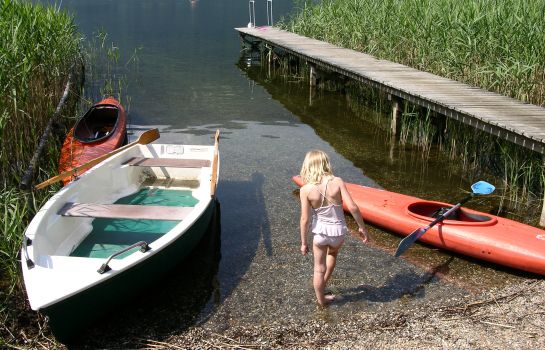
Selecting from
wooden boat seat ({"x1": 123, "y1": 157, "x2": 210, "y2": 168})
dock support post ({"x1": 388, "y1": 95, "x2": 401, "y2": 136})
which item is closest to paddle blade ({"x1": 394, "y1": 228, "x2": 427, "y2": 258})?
wooden boat seat ({"x1": 123, "y1": 157, "x2": 210, "y2": 168})

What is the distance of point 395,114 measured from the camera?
10750 millimetres

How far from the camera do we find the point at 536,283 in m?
5.46

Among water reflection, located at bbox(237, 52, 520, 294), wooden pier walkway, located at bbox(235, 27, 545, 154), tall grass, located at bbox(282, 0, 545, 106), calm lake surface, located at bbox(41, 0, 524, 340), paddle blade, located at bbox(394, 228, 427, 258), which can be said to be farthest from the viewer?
tall grass, located at bbox(282, 0, 545, 106)

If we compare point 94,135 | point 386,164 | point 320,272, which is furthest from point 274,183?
point 320,272

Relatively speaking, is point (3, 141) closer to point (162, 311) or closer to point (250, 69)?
point (162, 311)

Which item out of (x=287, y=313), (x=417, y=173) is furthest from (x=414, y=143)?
(x=287, y=313)

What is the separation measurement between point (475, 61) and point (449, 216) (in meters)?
4.97

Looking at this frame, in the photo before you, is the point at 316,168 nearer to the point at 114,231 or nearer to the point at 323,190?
the point at 323,190

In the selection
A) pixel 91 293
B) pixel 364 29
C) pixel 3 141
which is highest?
pixel 364 29

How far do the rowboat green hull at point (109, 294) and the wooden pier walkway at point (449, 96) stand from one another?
14.0ft

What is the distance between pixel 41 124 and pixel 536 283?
679 centimetres

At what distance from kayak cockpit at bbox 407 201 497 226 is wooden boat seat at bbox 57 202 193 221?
2656mm

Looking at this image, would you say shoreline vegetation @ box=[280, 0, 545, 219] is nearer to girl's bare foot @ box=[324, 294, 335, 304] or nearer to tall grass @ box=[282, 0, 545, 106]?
tall grass @ box=[282, 0, 545, 106]

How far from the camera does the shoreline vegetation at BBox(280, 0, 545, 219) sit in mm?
7789
